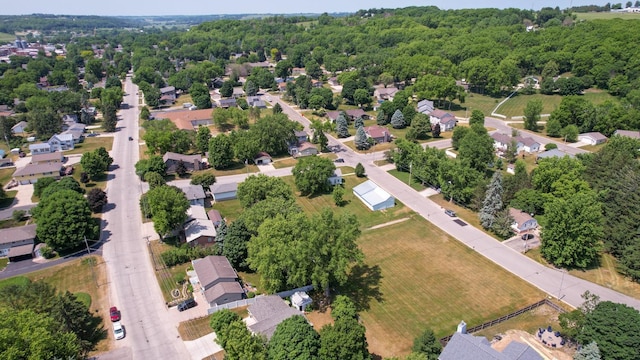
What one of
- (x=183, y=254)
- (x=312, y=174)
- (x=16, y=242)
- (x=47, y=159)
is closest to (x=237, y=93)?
(x=47, y=159)

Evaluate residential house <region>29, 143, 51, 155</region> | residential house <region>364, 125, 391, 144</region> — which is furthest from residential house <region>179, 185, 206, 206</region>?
residential house <region>29, 143, 51, 155</region>

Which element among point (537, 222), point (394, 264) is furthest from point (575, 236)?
point (394, 264)

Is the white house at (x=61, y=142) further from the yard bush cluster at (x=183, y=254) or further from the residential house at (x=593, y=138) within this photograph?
the residential house at (x=593, y=138)

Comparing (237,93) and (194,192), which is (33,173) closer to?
(194,192)

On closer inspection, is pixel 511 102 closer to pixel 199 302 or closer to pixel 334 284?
pixel 334 284

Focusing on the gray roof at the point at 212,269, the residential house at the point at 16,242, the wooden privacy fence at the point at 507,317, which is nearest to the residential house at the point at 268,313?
the gray roof at the point at 212,269

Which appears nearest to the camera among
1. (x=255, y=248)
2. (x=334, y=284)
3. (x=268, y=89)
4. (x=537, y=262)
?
(x=255, y=248)
